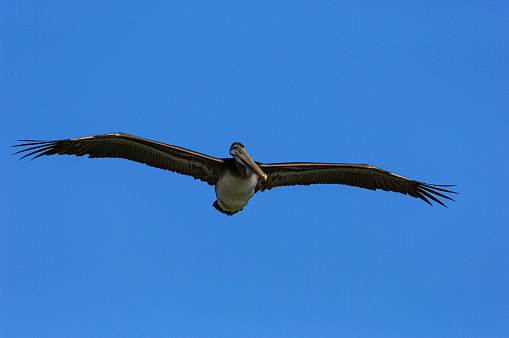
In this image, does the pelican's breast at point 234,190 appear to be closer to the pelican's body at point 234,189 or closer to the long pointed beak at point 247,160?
the pelican's body at point 234,189

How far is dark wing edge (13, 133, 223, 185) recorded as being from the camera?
43.2 feet

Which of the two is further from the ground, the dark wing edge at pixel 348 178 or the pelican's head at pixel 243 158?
the dark wing edge at pixel 348 178

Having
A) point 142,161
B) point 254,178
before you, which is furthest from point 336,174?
point 142,161

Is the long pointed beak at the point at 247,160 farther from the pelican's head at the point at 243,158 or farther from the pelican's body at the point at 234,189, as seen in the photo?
the pelican's body at the point at 234,189

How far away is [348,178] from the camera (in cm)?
1519

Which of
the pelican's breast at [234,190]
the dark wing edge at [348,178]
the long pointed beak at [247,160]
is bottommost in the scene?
the pelican's breast at [234,190]

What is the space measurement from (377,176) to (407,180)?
0.78 meters

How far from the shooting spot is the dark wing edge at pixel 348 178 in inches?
574

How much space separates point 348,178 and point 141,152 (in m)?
5.18

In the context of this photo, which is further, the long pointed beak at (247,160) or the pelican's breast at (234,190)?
the pelican's breast at (234,190)

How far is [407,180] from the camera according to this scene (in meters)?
15.1

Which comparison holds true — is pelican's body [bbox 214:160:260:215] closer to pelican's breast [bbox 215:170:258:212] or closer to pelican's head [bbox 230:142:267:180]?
pelican's breast [bbox 215:170:258:212]

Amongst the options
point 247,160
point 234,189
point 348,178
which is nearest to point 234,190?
point 234,189

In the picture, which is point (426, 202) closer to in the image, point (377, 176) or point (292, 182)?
point (377, 176)
